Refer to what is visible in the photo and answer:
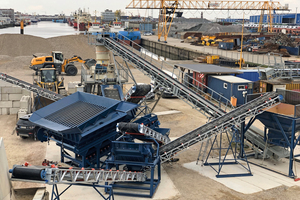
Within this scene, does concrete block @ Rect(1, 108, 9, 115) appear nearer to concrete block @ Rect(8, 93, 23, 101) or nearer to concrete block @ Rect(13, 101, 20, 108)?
concrete block @ Rect(13, 101, 20, 108)

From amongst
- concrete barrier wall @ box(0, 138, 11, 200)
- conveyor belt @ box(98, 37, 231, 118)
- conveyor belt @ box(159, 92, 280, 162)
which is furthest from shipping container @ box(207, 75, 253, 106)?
concrete barrier wall @ box(0, 138, 11, 200)

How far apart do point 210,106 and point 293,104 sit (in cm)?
464

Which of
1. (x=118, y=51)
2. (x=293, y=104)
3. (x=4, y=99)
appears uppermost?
(x=118, y=51)

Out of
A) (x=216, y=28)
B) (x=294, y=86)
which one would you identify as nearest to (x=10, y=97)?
(x=294, y=86)

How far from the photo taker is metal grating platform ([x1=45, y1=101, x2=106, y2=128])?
1573 centimetres

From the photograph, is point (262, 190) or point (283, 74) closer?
point (262, 190)

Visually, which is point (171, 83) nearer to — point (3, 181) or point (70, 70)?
point (3, 181)

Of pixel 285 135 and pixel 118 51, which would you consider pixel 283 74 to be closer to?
pixel 285 135

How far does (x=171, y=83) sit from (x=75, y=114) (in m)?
8.39

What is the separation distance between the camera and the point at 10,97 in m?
27.2

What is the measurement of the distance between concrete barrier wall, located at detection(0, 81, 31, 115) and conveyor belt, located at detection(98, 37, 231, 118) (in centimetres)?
780

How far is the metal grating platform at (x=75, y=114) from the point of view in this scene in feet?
51.6

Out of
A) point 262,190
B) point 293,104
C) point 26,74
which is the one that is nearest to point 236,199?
point 262,190

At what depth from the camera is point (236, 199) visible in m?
15.0
